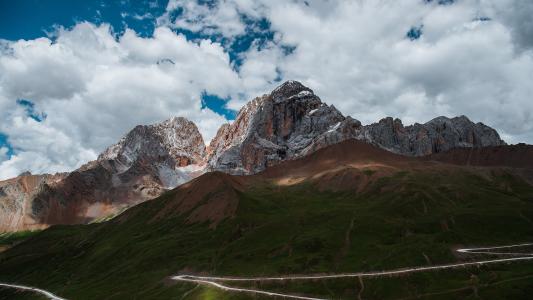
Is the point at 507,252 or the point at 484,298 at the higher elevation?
the point at 507,252

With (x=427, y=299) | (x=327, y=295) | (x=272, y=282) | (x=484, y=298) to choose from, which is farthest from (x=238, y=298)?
(x=484, y=298)

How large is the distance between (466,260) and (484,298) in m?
42.1

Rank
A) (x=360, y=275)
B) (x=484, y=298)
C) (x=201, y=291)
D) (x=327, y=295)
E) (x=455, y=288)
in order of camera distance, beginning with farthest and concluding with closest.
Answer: (x=201, y=291), (x=360, y=275), (x=327, y=295), (x=455, y=288), (x=484, y=298)

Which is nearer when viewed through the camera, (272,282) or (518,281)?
(518,281)

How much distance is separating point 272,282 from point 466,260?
73252mm

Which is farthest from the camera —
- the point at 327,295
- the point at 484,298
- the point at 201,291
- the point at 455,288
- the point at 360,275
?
the point at 201,291

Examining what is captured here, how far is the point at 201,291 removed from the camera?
199000mm

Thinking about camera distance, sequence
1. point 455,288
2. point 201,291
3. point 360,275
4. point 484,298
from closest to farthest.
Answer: point 484,298
point 455,288
point 360,275
point 201,291

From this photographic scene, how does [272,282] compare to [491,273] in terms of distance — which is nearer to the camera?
[491,273]

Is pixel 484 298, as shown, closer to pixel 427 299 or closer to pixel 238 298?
pixel 427 299

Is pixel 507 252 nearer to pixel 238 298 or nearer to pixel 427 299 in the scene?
pixel 427 299

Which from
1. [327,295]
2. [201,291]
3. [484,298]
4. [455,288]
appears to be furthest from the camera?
[201,291]

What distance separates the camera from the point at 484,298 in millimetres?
147750

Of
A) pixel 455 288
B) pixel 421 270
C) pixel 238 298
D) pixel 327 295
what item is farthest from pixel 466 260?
pixel 238 298
